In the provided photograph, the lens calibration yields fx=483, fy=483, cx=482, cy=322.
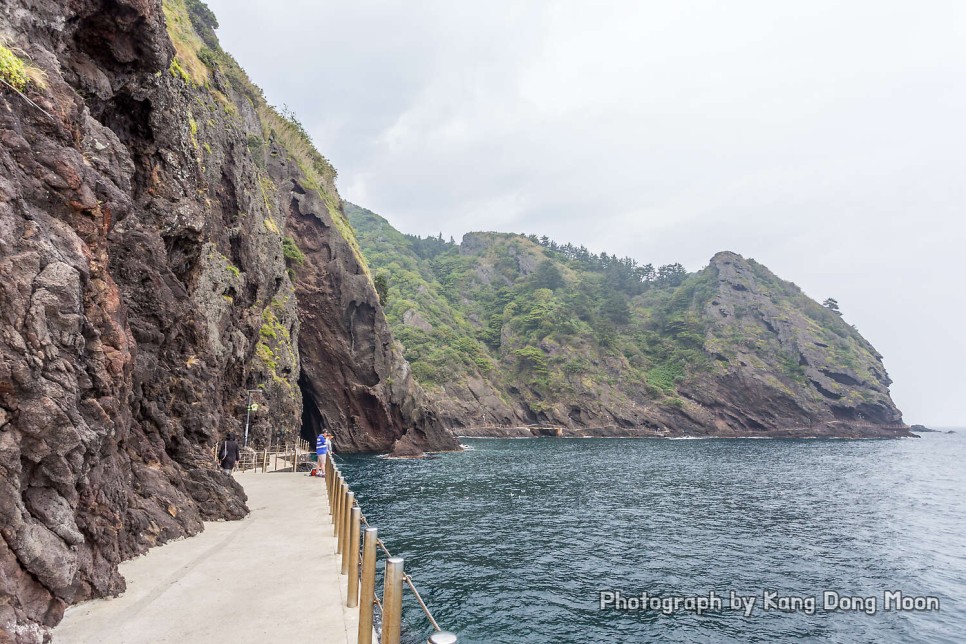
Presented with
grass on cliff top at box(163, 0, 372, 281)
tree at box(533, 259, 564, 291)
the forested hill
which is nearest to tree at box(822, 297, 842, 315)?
the forested hill

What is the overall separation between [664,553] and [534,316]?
102742 mm

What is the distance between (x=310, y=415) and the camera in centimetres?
5628

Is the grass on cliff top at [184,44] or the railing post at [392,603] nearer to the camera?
the railing post at [392,603]

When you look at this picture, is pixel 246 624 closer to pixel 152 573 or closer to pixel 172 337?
pixel 152 573

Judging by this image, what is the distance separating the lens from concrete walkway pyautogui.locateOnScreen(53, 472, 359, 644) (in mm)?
5584

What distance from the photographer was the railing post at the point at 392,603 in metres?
4.03

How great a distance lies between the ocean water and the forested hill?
52.4 metres

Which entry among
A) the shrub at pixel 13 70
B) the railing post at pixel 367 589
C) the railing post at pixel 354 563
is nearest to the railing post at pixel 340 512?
the railing post at pixel 354 563

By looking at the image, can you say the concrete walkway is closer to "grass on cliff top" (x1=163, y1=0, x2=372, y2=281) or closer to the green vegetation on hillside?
"grass on cliff top" (x1=163, y1=0, x2=372, y2=281)

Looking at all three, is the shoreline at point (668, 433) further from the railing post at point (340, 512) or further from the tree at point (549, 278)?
the railing post at point (340, 512)

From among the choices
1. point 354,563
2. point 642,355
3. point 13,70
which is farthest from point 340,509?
point 642,355

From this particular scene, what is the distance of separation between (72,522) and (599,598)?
12.4 meters

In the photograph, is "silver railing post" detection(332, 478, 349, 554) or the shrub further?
"silver railing post" detection(332, 478, 349, 554)

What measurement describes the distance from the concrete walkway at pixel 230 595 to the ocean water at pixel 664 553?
3767 mm
